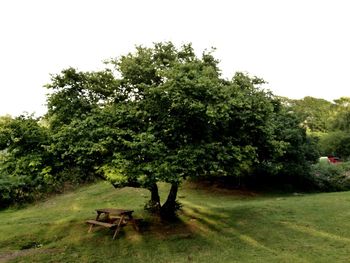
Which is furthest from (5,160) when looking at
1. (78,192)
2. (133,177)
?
(78,192)

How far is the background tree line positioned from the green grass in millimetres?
1849

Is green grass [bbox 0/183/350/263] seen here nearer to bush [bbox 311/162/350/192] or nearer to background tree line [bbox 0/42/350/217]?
background tree line [bbox 0/42/350/217]

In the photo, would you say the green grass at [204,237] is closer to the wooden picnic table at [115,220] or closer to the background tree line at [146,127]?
the wooden picnic table at [115,220]

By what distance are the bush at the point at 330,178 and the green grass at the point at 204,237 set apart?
6.48 metres

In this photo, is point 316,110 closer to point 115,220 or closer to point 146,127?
point 115,220

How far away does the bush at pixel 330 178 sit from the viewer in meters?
23.8

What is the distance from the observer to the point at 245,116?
11.7 m

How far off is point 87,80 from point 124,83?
1533 mm

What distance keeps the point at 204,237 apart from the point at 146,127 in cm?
437

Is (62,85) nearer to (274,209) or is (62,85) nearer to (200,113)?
(200,113)

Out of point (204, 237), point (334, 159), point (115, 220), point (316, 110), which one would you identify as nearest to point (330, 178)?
point (334, 159)

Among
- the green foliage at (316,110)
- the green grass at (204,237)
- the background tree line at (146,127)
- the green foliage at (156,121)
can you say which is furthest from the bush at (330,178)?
the green foliage at (316,110)

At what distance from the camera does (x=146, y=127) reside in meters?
11.5

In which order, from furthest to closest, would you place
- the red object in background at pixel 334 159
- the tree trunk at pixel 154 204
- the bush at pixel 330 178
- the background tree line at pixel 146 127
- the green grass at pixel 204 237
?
the red object in background at pixel 334 159
the bush at pixel 330 178
the tree trunk at pixel 154 204
the background tree line at pixel 146 127
the green grass at pixel 204 237
